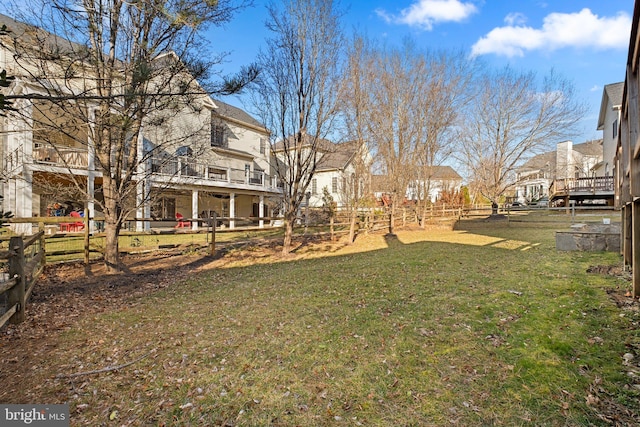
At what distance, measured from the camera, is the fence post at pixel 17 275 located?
4.19 metres

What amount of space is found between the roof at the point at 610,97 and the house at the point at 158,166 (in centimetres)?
2450

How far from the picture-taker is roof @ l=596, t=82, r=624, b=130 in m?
21.9


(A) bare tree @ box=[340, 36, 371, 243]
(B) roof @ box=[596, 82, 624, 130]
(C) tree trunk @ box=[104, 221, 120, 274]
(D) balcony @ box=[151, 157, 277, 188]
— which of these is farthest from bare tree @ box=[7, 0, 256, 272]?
(B) roof @ box=[596, 82, 624, 130]

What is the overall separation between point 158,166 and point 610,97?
97.7 feet

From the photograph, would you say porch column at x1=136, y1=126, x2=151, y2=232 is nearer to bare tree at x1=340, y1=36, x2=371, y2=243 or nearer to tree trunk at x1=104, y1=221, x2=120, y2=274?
tree trunk at x1=104, y1=221, x2=120, y2=274

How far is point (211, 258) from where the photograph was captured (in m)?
10.0

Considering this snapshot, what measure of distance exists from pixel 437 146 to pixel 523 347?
1441cm

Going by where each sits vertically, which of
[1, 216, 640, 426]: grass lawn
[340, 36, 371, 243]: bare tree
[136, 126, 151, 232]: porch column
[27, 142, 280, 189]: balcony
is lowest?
[1, 216, 640, 426]: grass lawn

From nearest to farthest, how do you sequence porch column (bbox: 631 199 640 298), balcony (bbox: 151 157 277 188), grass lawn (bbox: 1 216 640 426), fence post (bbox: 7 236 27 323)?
grass lawn (bbox: 1 216 640 426) < porch column (bbox: 631 199 640 298) < fence post (bbox: 7 236 27 323) < balcony (bbox: 151 157 277 188)

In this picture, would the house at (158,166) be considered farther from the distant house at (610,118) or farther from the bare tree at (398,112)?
the distant house at (610,118)

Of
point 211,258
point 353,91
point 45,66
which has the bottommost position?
point 211,258

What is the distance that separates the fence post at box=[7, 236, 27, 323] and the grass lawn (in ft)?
2.31

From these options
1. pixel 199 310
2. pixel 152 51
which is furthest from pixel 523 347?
pixel 152 51

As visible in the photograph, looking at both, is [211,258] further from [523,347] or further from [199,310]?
[523,347]
